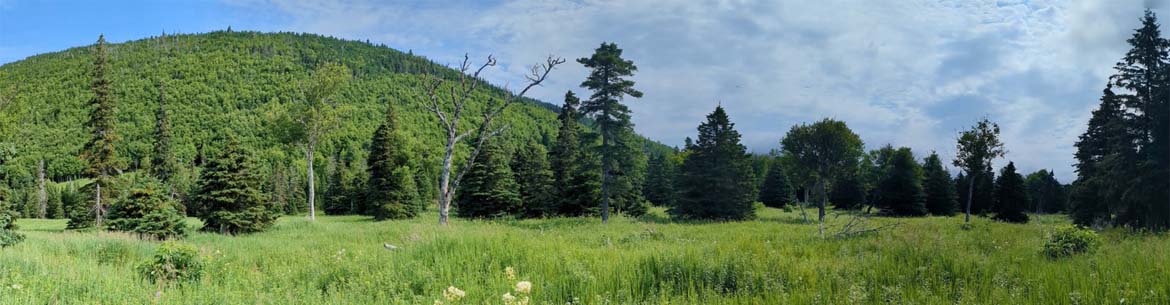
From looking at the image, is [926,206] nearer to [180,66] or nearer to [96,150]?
[96,150]

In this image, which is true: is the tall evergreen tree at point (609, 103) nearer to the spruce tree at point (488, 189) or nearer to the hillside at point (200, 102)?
the spruce tree at point (488, 189)

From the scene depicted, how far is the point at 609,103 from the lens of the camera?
30.0 m

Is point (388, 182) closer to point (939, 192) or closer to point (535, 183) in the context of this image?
point (535, 183)

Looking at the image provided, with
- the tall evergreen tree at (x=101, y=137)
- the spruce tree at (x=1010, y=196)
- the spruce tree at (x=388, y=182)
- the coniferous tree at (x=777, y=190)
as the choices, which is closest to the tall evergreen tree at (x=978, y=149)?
the spruce tree at (x=1010, y=196)

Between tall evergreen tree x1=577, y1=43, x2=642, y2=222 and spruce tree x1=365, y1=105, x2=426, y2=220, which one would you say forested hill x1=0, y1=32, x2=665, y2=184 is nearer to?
spruce tree x1=365, y1=105, x2=426, y2=220

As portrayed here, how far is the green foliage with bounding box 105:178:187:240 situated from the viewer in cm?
2069

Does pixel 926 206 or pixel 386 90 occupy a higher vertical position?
pixel 386 90

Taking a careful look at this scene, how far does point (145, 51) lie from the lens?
19525 centimetres

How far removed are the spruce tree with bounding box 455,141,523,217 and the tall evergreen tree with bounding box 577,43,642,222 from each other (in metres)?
11.4

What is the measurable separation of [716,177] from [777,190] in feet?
103

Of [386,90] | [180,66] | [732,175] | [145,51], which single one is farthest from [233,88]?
[732,175]

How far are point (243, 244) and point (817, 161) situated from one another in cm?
4072

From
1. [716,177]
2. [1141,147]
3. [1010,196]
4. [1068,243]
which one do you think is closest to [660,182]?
[716,177]

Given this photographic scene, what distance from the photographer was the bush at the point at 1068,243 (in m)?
8.51
